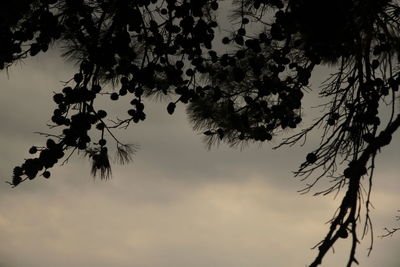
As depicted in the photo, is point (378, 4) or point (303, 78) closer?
point (378, 4)

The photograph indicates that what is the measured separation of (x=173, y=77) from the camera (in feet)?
10.8

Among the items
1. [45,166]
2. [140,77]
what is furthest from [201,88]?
[45,166]

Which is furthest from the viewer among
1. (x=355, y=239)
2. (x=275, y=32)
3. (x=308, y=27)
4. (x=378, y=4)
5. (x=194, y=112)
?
(x=194, y=112)

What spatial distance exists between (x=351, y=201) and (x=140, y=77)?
2.07 m

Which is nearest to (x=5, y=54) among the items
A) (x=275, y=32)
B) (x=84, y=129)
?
(x=84, y=129)

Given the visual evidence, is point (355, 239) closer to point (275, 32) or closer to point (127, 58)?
point (275, 32)

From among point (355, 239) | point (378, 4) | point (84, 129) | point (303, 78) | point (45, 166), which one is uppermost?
point (378, 4)

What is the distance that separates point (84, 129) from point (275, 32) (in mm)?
1614

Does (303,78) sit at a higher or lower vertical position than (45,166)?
higher

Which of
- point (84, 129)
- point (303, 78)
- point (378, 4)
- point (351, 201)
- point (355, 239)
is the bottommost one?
point (355, 239)

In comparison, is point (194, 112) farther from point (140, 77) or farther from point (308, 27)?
point (308, 27)

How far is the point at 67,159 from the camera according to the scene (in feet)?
10.5

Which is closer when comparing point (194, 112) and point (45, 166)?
point (45, 166)

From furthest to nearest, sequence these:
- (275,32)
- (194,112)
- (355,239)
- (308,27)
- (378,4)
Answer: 1. (194,112)
2. (308,27)
3. (275,32)
4. (378,4)
5. (355,239)
